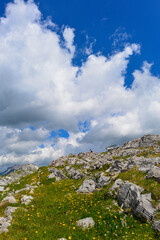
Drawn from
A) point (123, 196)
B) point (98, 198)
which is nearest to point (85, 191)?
point (98, 198)

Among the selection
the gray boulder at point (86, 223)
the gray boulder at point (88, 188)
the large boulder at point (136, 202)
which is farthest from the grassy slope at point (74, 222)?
the gray boulder at point (88, 188)

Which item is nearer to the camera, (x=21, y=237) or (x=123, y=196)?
(x=21, y=237)

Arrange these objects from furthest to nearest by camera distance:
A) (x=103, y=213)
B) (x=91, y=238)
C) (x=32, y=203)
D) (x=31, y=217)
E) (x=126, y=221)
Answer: (x=32, y=203), (x=31, y=217), (x=103, y=213), (x=126, y=221), (x=91, y=238)

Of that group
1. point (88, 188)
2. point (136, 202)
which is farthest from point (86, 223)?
point (88, 188)

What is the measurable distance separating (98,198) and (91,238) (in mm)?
6640

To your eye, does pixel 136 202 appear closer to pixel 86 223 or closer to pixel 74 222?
pixel 86 223

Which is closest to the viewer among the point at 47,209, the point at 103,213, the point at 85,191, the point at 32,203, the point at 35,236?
the point at 35,236

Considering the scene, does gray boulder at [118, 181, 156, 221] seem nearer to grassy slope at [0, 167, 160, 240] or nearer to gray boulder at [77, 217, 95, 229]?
grassy slope at [0, 167, 160, 240]

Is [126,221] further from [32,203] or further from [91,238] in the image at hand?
[32,203]

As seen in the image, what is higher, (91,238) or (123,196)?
(123,196)

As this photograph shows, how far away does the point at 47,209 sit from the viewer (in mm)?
15805

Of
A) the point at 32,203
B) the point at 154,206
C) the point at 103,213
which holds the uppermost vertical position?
the point at 154,206

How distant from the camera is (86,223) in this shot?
457 inches

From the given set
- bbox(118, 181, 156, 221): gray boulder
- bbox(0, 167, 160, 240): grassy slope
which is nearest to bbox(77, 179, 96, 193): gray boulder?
bbox(0, 167, 160, 240): grassy slope
